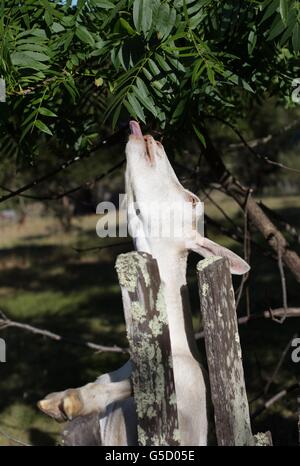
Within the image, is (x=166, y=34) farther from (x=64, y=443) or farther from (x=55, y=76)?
(x=64, y=443)

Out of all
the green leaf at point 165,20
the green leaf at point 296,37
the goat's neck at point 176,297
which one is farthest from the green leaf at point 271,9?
the goat's neck at point 176,297

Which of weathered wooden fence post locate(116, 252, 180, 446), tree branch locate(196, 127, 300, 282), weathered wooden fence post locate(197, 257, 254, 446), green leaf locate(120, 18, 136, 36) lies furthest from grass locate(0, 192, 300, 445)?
weathered wooden fence post locate(116, 252, 180, 446)

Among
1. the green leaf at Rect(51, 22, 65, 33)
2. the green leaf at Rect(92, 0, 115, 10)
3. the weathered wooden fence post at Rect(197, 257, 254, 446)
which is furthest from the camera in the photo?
the green leaf at Rect(51, 22, 65, 33)

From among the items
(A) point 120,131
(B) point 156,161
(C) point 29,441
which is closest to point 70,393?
(B) point 156,161

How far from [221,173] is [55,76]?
2.74m

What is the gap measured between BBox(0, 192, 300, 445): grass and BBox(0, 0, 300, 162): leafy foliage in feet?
6.41

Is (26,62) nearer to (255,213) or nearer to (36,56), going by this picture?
(36,56)

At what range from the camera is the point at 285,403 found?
9195mm

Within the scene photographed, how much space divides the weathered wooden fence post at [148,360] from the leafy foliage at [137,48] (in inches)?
37.1

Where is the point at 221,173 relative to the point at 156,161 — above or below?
above

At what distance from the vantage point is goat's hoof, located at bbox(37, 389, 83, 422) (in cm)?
276

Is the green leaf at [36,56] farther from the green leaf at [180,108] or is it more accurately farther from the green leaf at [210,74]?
the green leaf at [210,74]

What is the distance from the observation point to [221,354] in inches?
111

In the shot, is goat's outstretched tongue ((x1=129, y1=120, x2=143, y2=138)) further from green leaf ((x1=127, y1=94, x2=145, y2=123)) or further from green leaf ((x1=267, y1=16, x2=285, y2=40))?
green leaf ((x1=267, y1=16, x2=285, y2=40))
